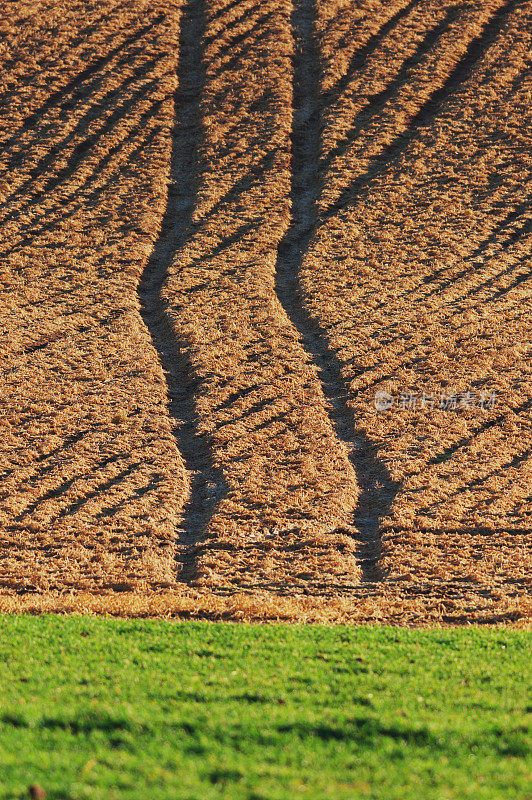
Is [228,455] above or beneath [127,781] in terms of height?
above

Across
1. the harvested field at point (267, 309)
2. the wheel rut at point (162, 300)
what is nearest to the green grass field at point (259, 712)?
the harvested field at point (267, 309)

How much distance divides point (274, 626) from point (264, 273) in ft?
71.6

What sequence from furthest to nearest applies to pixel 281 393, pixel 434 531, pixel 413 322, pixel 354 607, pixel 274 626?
1. pixel 413 322
2. pixel 281 393
3. pixel 434 531
4. pixel 354 607
5. pixel 274 626

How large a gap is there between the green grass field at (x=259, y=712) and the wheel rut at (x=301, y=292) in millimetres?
4633

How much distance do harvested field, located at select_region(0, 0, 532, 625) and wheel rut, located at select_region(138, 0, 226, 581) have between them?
13 centimetres

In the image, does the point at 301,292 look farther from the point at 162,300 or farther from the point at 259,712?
the point at 259,712

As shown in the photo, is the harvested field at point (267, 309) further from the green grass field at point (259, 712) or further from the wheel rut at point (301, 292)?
the green grass field at point (259, 712)

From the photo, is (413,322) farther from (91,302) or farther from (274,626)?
(274,626)

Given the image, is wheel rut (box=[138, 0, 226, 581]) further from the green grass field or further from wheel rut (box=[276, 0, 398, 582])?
the green grass field

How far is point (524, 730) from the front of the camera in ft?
22.0

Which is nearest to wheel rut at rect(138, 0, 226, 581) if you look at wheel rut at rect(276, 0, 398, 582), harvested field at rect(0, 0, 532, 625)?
harvested field at rect(0, 0, 532, 625)

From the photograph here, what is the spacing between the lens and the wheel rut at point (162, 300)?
1623 centimetres

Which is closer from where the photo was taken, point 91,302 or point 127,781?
point 127,781

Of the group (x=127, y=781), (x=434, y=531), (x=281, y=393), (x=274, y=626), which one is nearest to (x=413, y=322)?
(x=281, y=393)
